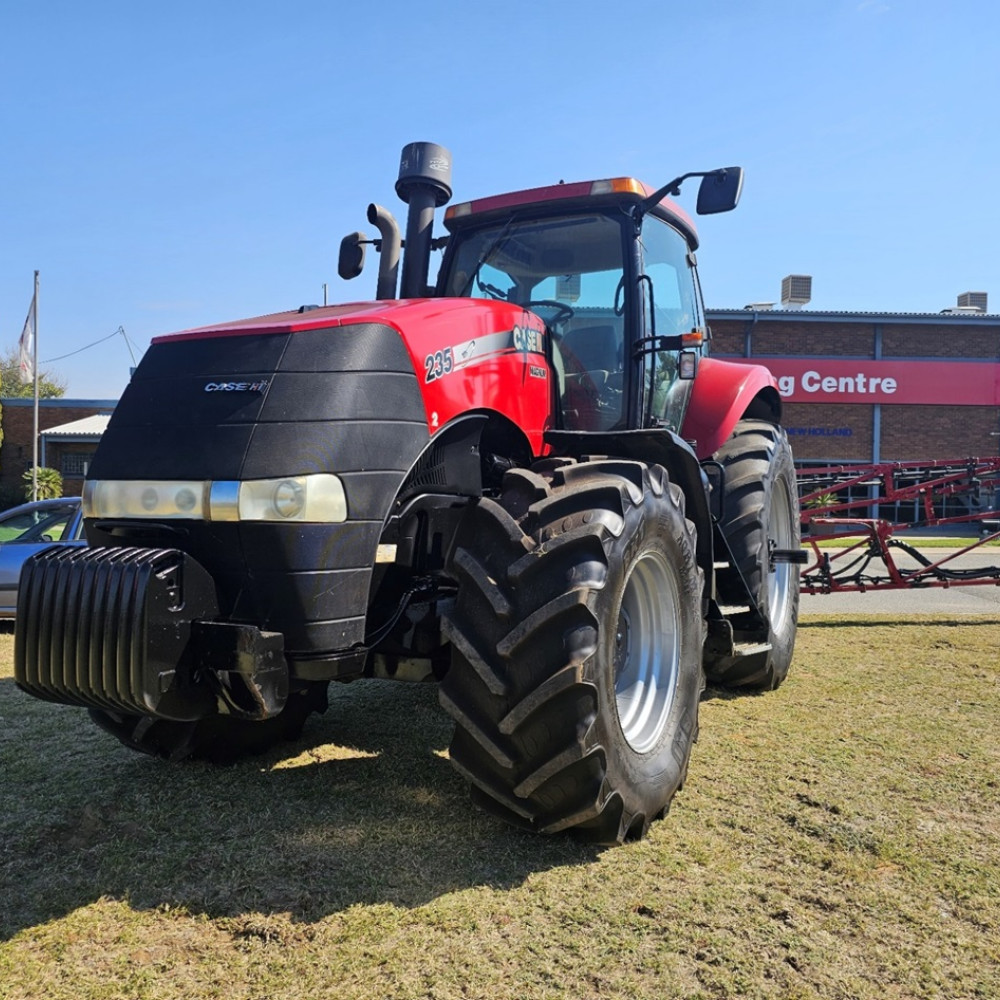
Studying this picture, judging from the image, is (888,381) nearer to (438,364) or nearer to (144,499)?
(438,364)

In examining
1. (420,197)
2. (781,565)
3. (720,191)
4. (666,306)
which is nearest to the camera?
(720,191)

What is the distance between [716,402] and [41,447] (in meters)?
27.9

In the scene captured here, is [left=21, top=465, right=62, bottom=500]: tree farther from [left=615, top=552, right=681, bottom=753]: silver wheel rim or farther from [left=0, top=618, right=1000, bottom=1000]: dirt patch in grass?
[left=615, top=552, right=681, bottom=753]: silver wheel rim

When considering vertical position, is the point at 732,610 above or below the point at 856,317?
below

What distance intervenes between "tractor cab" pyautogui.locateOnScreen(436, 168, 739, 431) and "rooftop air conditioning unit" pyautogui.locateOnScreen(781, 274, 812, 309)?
24763 mm

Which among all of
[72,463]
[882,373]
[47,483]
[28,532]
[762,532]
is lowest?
[47,483]

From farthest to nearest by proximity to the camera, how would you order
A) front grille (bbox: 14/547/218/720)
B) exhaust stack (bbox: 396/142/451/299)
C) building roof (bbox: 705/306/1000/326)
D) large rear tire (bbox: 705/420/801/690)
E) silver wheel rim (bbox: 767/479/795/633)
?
building roof (bbox: 705/306/1000/326) < silver wheel rim (bbox: 767/479/795/633) < large rear tire (bbox: 705/420/801/690) < exhaust stack (bbox: 396/142/451/299) < front grille (bbox: 14/547/218/720)

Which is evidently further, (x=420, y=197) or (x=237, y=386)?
(x=420, y=197)

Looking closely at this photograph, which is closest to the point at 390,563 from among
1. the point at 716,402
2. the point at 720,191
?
the point at 720,191

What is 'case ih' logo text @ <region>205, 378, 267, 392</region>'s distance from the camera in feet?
9.39

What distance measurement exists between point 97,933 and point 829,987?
196 centimetres

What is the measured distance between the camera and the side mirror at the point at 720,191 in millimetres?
3883

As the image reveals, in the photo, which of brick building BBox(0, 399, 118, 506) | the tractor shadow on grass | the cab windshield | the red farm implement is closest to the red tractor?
the tractor shadow on grass

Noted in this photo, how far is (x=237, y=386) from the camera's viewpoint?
2.89m
